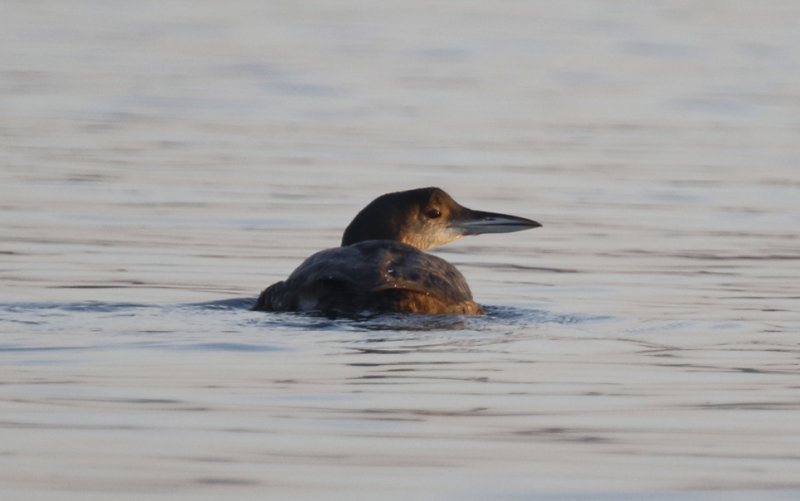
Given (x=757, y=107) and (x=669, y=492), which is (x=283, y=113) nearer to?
(x=757, y=107)

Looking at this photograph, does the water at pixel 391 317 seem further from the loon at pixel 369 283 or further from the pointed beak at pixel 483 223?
the pointed beak at pixel 483 223

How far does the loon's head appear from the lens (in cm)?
934

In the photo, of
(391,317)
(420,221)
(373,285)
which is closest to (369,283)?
(373,285)

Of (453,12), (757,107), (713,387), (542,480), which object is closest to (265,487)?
(542,480)

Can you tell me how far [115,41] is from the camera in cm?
2473

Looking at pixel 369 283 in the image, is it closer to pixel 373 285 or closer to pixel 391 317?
pixel 373 285

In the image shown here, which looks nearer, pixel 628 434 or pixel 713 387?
pixel 628 434

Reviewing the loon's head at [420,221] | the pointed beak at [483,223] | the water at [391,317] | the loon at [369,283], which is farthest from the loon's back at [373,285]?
the pointed beak at [483,223]

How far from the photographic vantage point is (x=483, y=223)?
9969mm

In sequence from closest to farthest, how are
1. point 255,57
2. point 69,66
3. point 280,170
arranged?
point 280,170, point 69,66, point 255,57

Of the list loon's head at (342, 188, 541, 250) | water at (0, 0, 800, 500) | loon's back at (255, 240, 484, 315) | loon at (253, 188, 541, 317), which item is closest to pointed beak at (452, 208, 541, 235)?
loon's head at (342, 188, 541, 250)

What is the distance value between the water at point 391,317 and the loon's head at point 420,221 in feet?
1.28

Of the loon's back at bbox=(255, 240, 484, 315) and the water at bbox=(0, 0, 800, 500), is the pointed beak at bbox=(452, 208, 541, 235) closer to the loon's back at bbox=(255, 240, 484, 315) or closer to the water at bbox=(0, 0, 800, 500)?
the water at bbox=(0, 0, 800, 500)

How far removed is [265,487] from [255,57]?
18.8 meters
